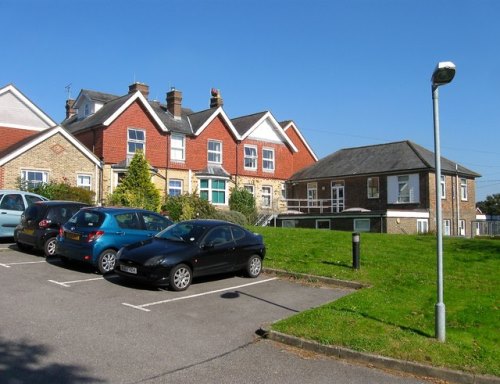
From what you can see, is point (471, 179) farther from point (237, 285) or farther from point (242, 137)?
point (237, 285)

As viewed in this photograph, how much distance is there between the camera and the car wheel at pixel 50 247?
14.2 meters

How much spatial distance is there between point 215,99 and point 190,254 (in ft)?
99.5

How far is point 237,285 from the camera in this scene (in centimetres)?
1169

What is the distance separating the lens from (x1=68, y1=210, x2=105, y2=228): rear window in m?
12.5

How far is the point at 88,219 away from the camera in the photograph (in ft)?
41.5

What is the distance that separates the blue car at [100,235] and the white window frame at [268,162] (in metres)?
27.0

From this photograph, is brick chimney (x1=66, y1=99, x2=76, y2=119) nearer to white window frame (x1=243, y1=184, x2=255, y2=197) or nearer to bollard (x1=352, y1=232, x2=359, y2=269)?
white window frame (x1=243, y1=184, x2=255, y2=197)

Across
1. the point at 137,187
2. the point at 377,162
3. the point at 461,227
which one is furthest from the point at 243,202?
the point at 461,227

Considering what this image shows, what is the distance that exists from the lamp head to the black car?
6.11 metres

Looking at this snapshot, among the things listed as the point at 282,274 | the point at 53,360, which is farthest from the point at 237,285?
the point at 53,360

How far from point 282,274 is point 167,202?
1455 centimetres

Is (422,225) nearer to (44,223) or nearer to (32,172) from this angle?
(32,172)

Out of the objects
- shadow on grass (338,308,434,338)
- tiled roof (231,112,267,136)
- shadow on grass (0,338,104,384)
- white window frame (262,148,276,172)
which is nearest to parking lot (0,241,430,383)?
shadow on grass (0,338,104,384)

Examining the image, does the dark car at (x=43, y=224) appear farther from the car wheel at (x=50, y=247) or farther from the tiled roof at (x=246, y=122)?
the tiled roof at (x=246, y=122)
